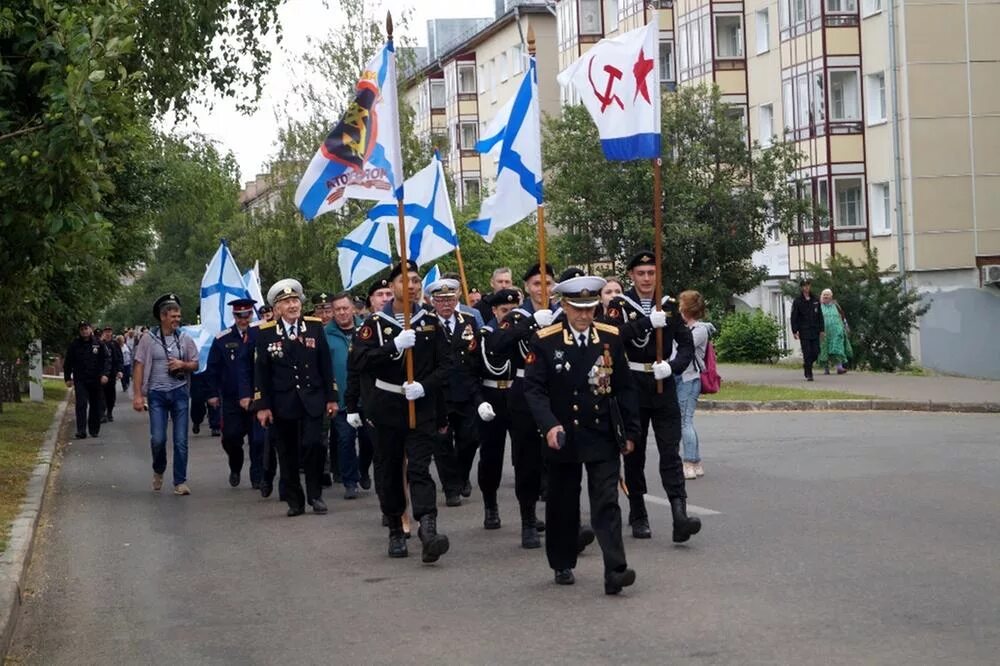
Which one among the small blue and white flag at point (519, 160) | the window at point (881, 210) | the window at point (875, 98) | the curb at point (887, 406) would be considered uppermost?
the window at point (875, 98)

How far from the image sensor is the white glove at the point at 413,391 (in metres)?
10.9

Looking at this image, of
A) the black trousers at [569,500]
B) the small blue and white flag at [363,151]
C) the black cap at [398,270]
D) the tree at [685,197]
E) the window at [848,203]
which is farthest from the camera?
the window at [848,203]

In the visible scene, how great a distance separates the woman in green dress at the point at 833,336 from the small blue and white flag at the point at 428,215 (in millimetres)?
14264

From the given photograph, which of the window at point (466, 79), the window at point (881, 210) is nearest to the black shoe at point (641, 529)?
the window at point (881, 210)

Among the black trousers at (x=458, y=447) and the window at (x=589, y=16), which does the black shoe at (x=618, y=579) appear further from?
the window at (x=589, y=16)

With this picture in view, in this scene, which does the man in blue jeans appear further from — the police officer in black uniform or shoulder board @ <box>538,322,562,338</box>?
shoulder board @ <box>538,322,562,338</box>

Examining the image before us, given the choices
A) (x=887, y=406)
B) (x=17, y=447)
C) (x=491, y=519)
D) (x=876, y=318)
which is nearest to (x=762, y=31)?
(x=876, y=318)

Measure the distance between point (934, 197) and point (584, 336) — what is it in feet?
127

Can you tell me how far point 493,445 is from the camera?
12609mm

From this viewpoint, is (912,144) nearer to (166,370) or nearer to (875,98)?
(875,98)

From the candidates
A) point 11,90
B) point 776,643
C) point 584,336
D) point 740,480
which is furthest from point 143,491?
point 776,643

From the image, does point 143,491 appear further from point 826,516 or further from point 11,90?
point 826,516

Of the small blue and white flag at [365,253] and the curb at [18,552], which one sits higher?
the small blue and white flag at [365,253]

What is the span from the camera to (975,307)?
151 feet
